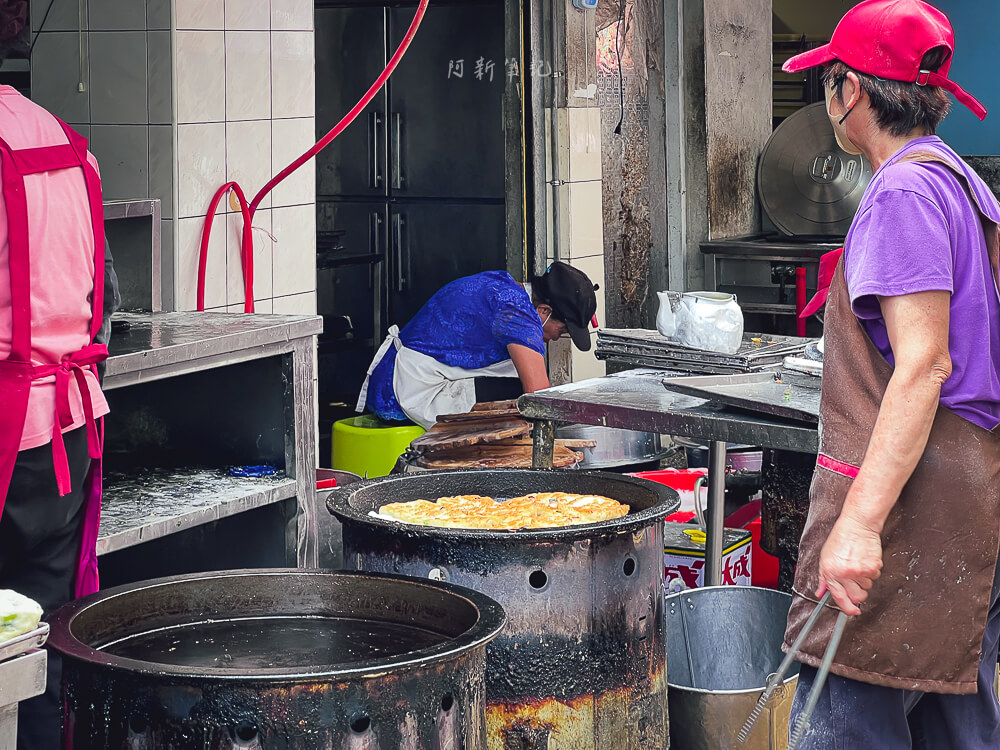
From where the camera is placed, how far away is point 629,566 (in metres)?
3.14

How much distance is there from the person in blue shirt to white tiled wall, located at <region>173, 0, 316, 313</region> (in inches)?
40.5

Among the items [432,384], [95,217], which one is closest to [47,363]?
[95,217]

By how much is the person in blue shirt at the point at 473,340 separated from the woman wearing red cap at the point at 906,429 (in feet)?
11.7

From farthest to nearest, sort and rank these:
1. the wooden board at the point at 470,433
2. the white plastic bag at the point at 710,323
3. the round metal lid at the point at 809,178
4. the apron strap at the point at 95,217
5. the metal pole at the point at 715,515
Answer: the round metal lid at the point at 809,178, the wooden board at the point at 470,433, the white plastic bag at the point at 710,323, the metal pole at the point at 715,515, the apron strap at the point at 95,217

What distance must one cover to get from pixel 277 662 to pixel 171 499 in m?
1.15

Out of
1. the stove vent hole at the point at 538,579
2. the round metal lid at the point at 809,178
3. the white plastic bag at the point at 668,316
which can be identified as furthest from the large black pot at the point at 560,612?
the round metal lid at the point at 809,178

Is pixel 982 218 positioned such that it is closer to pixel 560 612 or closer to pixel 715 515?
pixel 560 612

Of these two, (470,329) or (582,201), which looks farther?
(582,201)

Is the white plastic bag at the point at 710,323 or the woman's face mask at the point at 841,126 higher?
the woman's face mask at the point at 841,126

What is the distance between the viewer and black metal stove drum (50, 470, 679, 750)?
220cm

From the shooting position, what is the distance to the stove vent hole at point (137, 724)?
2.22 metres

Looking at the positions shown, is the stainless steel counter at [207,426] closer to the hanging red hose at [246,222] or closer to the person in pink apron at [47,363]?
the person in pink apron at [47,363]

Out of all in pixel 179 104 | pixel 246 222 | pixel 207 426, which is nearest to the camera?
pixel 207 426

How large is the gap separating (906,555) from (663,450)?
327cm
